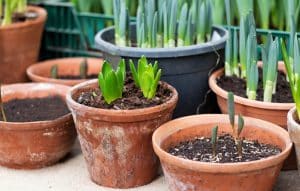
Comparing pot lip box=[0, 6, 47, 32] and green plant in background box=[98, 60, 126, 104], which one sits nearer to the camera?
green plant in background box=[98, 60, 126, 104]

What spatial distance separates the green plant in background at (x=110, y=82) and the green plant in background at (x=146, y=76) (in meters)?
0.06

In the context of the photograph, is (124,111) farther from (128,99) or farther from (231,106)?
(231,106)

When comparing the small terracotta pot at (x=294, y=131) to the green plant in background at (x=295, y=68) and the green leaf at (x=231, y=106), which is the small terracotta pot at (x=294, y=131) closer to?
the green plant in background at (x=295, y=68)

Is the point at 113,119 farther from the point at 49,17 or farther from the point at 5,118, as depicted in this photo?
the point at 49,17

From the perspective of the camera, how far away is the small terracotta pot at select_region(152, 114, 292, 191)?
2.01m

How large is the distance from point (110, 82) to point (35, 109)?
54 cm

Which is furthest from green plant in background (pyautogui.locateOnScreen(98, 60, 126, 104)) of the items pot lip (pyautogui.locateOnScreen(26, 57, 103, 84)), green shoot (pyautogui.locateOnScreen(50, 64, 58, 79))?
green shoot (pyautogui.locateOnScreen(50, 64, 58, 79))

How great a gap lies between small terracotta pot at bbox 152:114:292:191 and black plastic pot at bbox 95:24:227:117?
0.29 m

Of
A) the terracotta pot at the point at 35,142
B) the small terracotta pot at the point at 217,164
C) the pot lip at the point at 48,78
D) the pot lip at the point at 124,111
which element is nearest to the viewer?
the small terracotta pot at the point at 217,164

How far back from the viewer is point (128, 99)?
7.68 feet

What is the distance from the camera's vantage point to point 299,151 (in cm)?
213

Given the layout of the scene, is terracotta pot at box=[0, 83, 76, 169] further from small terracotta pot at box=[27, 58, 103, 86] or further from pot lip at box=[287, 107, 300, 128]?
pot lip at box=[287, 107, 300, 128]

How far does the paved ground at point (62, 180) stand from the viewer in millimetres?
2406

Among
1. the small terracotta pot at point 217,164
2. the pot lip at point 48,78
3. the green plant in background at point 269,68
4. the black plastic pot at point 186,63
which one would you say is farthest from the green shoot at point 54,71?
the green plant in background at point 269,68
